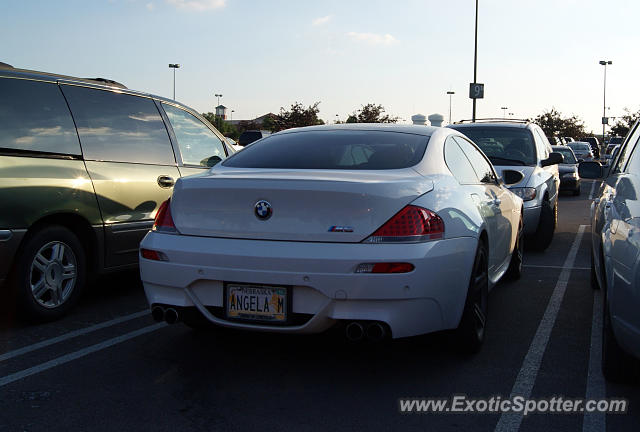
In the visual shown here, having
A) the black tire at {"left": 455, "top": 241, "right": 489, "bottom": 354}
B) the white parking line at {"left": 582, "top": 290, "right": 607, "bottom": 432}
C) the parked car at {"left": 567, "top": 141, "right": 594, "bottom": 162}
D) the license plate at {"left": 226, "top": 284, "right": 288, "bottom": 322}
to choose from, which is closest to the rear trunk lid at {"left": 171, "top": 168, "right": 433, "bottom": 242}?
the license plate at {"left": 226, "top": 284, "right": 288, "bottom": 322}

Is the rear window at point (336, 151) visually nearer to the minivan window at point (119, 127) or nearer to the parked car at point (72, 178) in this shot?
the parked car at point (72, 178)

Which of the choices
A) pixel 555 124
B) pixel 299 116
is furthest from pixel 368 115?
pixel 555 124

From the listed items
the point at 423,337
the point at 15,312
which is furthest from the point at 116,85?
the point at 423,337

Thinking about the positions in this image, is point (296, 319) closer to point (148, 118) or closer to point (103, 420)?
point (103, 420)

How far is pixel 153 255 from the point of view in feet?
13.0

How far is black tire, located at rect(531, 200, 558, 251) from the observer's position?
8.63 metres

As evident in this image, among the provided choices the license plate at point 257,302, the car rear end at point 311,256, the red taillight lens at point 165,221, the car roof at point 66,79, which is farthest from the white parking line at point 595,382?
the car roof at point 66,79

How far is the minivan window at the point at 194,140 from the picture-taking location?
668cm

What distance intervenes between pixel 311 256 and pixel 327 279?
14cm

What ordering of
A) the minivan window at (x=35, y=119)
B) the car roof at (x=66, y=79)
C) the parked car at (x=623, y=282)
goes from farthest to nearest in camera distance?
1. the car roof at (x=66, y=79)
2. the minivan window at (x=35, y=119)
3. the parked car at (x=623, y=282)

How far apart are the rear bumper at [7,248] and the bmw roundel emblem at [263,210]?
199 centimetres

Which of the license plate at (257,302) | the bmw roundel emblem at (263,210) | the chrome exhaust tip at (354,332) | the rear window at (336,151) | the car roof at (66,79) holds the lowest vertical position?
the chrome exhaust tip at (354,332)

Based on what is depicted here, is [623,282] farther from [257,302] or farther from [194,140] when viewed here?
[194,140]

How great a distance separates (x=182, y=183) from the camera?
4.03 metres
